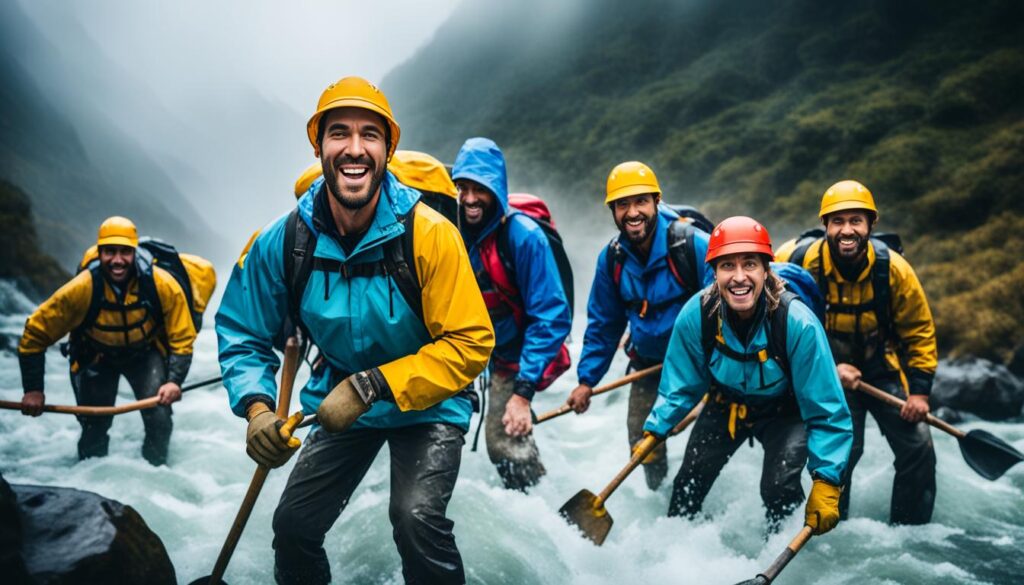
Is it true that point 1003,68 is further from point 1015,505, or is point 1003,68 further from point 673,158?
point 1015,505

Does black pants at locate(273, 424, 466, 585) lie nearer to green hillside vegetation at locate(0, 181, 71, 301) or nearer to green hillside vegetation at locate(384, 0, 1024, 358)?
green hillside vegetation at locate(384, 0, 1024, 358)

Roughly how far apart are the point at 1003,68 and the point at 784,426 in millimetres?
29790

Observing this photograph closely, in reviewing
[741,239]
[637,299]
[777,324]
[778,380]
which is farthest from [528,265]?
[778,380]

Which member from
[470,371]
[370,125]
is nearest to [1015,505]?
[470,371]

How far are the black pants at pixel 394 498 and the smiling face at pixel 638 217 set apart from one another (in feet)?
10.2

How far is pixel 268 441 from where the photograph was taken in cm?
343

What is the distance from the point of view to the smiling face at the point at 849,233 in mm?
6094

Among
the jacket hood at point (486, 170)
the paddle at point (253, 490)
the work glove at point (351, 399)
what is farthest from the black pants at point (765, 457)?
the paddle at point (253, 490)

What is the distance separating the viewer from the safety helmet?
476 cm

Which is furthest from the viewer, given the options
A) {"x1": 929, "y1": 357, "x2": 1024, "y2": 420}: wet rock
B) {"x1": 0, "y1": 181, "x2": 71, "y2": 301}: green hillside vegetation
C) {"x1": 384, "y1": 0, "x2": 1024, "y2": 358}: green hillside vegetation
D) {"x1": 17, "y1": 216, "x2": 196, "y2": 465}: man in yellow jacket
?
{"x1": 0, "y1": 181, "x2": 71, "y2": 301}: green hillside vegetation

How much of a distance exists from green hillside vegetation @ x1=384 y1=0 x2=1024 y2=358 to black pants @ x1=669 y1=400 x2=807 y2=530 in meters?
10.9

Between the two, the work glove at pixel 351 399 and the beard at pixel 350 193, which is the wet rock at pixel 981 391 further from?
the beard at pixel 350 193

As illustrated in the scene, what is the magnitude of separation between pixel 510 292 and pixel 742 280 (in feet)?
7.42

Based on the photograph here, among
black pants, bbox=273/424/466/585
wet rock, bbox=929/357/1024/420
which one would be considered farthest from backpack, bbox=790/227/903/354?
wet rock, bbox=929/357/1024/420
